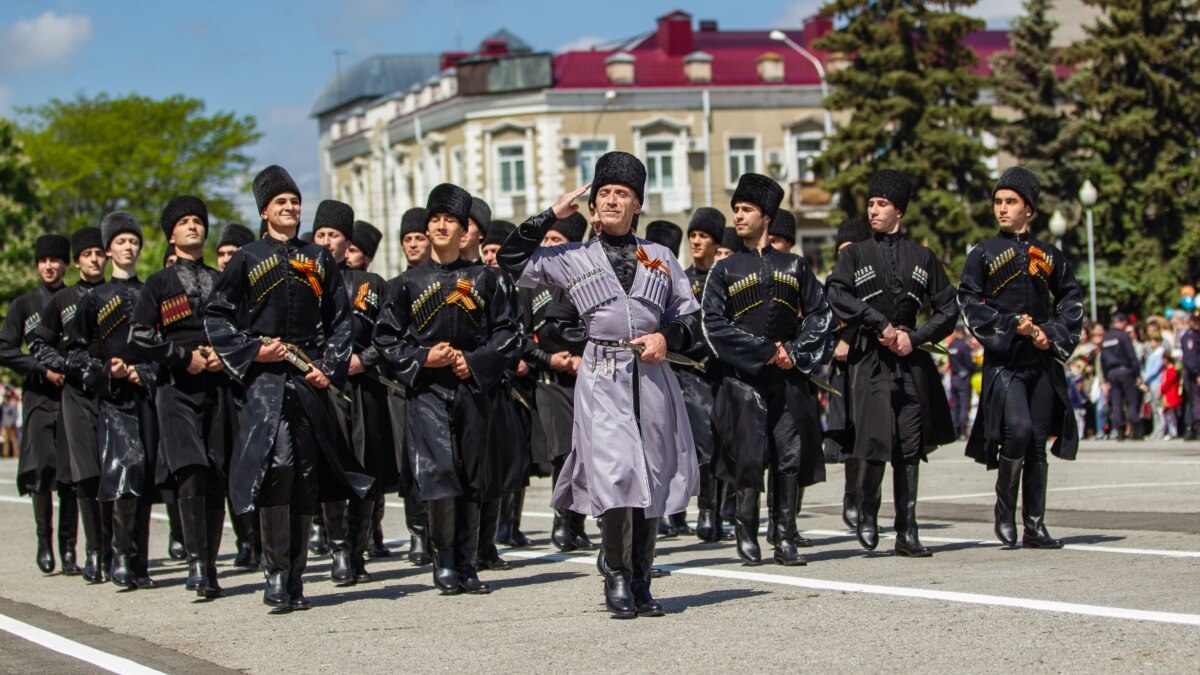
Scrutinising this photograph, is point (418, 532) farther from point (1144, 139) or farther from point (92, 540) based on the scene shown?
point (1144, 139)

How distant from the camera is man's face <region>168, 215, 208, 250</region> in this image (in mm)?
12195

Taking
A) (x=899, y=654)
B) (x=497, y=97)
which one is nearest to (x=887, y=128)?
(x=497, y=97)

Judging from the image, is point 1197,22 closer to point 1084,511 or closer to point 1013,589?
point 1084,511

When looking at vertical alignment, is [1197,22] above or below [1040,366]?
above

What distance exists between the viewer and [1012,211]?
12664 millimetres

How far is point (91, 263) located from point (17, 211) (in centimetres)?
4910

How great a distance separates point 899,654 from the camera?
26.6 ft

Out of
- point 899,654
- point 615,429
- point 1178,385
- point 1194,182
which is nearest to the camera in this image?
point 899,654

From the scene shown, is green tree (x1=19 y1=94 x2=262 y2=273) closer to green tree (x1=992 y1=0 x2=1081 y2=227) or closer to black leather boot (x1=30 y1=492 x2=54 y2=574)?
green tree (x1=992 y1=0 x2=1081 y2=227)

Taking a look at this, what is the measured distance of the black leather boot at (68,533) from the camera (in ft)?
47.0

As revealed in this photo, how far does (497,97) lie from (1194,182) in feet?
99.5

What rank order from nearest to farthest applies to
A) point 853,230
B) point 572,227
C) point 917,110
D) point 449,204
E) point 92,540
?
point 449,204, point 92,540, point 572,227, point 853,230, point 917,110

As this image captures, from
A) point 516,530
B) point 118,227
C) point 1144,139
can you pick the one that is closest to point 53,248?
point 118,227

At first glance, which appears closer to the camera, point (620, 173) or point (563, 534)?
point (620, 173)
